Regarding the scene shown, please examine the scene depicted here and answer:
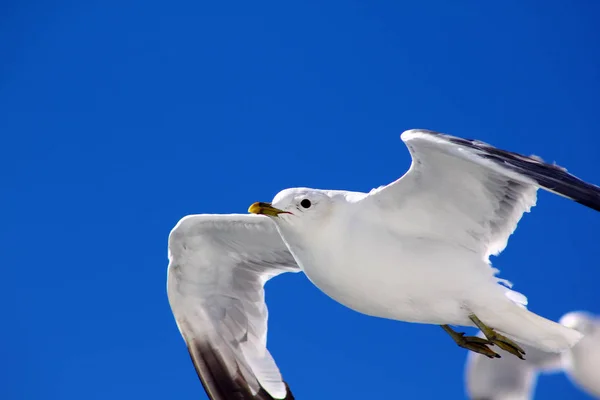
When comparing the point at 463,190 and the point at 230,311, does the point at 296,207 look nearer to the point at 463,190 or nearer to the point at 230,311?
the point at 463,190

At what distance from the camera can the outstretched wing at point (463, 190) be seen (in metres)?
4.30

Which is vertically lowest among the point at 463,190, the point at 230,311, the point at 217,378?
the point at 217,378

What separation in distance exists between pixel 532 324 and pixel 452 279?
0.43 m

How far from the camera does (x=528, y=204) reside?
4770 mm

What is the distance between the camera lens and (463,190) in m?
4.75

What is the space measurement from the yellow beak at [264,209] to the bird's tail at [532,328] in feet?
3.62

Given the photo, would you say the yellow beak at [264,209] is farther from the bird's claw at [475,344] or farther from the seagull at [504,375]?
the seagull at [504,375]

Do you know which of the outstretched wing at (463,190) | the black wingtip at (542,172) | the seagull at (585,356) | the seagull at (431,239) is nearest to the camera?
the black wingtip at (542,172)

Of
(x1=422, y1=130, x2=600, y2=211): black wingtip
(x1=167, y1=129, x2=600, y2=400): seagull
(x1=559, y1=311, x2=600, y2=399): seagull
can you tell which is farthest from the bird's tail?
(x1=422, y1=130, x2=600, y2=211): black wingtip

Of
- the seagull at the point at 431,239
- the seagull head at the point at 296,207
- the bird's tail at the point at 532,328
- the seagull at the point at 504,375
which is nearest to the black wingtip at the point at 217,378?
the seagull at the point at 504,375

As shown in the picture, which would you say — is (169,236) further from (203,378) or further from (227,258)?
(203,378)

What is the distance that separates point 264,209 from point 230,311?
135cm

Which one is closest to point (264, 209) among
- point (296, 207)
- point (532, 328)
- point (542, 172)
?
point (296, 207)

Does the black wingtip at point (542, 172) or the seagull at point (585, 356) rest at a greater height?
the black wingtip at point (542, 172)
